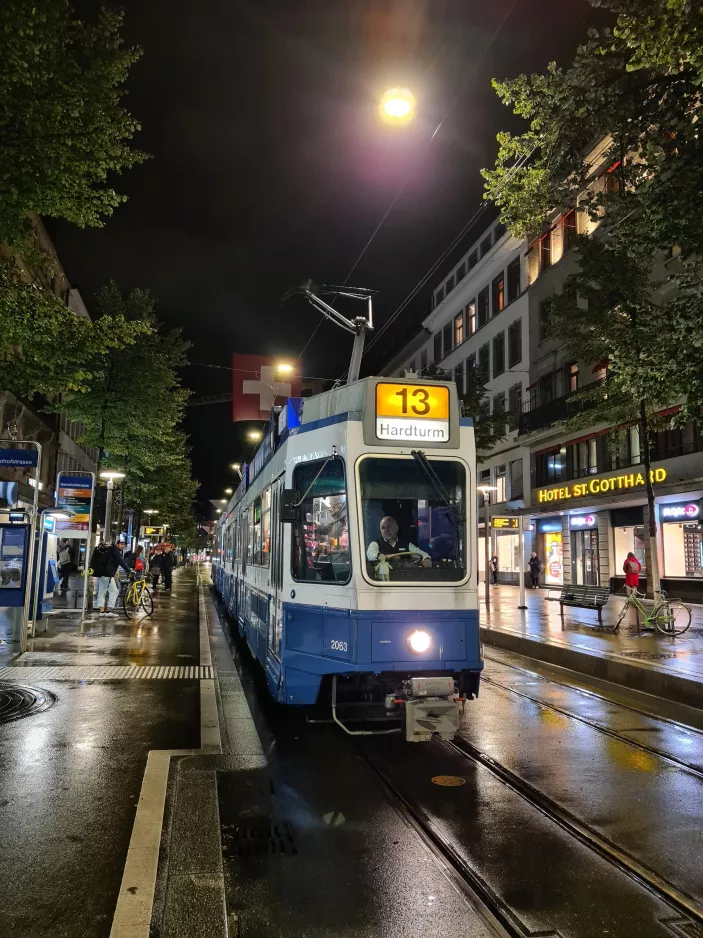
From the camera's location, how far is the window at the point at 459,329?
44094mm

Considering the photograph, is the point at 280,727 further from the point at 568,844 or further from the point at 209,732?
the point at 568,844

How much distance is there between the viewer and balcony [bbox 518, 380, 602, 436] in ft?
99.6

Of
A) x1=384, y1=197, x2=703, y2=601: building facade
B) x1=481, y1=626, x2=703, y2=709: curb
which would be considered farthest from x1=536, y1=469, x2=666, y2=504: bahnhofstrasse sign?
x1=481, y1=626, x2=703, y2=709: curb

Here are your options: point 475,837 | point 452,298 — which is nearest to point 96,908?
point 475,837

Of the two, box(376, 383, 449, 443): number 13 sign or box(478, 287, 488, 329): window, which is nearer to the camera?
box(376, 383, 449, 443): number 13 sign

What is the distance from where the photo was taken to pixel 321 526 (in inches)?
273

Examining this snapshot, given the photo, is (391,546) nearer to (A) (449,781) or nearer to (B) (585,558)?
(A) (449,781)

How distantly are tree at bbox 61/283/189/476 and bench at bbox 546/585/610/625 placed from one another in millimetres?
13325

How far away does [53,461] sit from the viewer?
3781 cm

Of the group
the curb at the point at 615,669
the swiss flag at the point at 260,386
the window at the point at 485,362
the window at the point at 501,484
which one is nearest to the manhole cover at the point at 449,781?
the curb at the point at 615,669

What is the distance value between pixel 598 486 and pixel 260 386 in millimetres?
16005

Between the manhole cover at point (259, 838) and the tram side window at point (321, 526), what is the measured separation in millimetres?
2264

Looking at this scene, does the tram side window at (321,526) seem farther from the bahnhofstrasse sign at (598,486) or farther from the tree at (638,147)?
the bahnhofstrasse sign at (598,486)

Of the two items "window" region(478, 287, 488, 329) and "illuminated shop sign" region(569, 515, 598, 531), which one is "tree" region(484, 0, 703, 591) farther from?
"window" region(478, 287, 488, 329)
